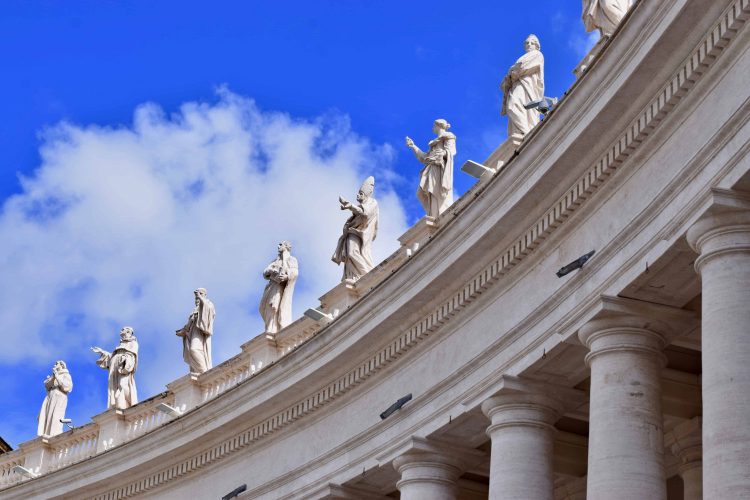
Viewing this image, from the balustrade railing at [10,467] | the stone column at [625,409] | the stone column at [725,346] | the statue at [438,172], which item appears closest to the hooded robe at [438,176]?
the statue at [438,172]

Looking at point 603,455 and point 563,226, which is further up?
point 563,226

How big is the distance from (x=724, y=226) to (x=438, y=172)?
1814 cm

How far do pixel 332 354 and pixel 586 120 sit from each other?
13596 millimetres

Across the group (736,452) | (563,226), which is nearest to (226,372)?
(563,226)

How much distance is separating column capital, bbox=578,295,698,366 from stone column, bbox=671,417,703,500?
20.8ft

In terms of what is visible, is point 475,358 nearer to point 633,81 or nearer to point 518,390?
point 518,390

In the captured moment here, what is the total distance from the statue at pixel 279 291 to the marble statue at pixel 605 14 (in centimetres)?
1862

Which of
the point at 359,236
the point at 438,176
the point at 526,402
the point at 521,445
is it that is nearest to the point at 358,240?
the point at 359,236

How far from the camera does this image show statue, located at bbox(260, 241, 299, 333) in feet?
176

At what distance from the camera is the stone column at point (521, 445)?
36.6 meters

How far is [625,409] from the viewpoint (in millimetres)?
32594

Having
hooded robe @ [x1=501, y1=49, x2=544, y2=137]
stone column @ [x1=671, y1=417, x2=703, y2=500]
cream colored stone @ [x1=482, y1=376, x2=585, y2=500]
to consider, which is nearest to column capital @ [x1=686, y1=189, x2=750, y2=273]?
cream colored stone @ [x1=482, y1=376, x2=585, y2=500]

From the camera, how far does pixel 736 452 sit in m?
27.5

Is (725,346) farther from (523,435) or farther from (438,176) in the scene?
(438,176)
